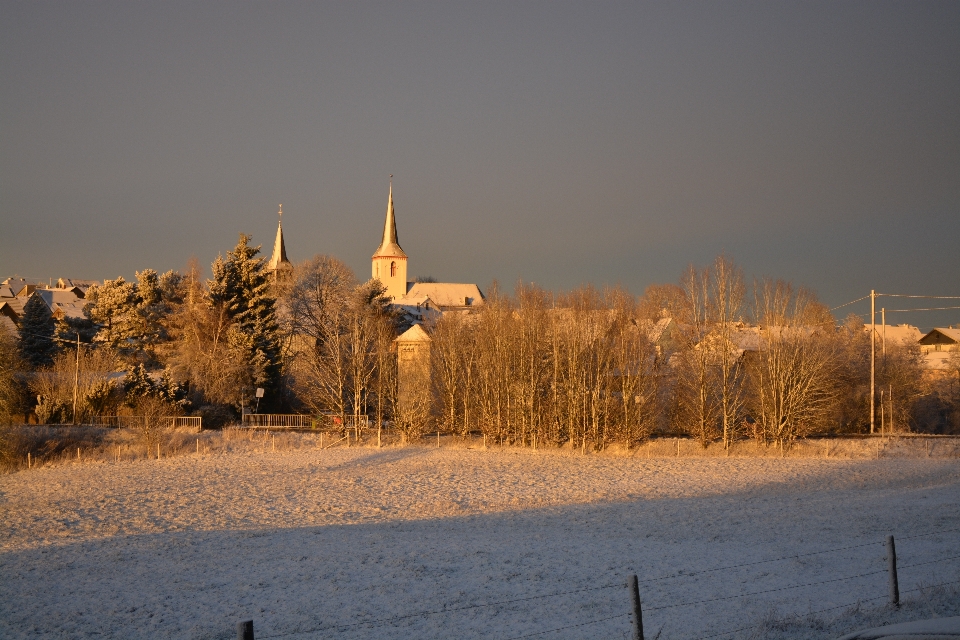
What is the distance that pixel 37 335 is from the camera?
57.9 meters

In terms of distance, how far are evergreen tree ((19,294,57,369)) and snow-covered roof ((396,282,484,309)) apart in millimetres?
72038

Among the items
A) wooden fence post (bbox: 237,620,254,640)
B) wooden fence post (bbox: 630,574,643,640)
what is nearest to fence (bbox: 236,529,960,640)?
wooden fence post (bbox: 630,574,643,640)

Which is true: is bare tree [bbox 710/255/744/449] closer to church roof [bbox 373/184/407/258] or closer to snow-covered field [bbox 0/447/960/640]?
snow-covered field [bbox 0/447/960/640]

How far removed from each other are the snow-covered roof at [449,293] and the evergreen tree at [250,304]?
235 feet

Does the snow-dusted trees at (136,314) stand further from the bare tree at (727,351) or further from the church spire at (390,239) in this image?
the church spire at (390,239)

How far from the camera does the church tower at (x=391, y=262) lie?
132m

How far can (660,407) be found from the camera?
4881 centimetres

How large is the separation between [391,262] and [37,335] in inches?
3052

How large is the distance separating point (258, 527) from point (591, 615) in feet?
39.3

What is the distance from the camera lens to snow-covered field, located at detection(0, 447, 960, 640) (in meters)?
13.2

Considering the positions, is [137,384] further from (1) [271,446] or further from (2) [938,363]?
(2) [938,363]

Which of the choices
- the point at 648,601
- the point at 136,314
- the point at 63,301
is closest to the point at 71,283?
the point at 63,301

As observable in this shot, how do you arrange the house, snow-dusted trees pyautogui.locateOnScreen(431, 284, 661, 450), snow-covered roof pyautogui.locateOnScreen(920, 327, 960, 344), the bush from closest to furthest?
snow-dusted trees pyautogui.locateOnScreen(431, 284, 661, 450) < the bush < the house < snow-covered roof pyautogui.locateOnScreen(920, 327, 960, 344)

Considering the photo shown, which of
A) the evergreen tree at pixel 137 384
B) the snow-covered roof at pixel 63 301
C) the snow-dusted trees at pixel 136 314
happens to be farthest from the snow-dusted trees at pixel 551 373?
the snow-covered roof at pixel 63 301
